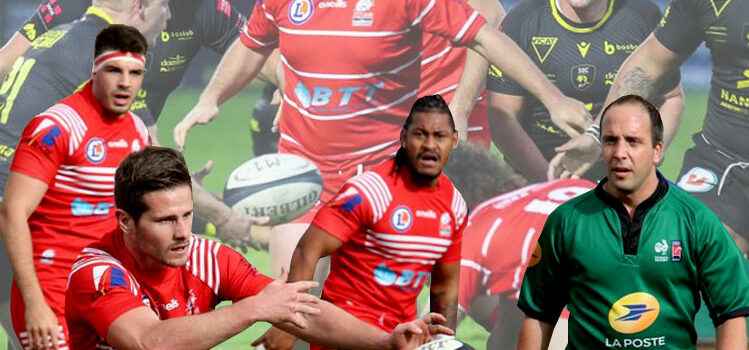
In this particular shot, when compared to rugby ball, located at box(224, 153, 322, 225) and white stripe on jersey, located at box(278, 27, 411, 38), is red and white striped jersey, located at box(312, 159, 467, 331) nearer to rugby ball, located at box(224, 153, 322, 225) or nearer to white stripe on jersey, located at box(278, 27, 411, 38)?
rugby ball, located at box(224, 153, 322, 225)

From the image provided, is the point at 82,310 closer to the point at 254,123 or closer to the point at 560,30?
the point at 254,123

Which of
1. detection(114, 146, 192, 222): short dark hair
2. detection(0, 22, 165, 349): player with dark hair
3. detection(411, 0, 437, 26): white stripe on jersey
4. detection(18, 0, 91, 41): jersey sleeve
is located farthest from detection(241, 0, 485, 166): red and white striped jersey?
detection(114, 146, 192, 222): short dark hair

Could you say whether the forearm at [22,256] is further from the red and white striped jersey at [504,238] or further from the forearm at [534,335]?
the red and white striped jersey at [504,238]

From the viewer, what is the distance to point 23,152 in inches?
197

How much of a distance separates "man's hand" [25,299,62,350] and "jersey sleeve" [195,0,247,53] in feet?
10.4

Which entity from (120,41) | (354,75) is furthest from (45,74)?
(120,41)

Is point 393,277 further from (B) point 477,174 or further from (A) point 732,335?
(B) point 477,174

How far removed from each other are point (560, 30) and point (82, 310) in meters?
5.03

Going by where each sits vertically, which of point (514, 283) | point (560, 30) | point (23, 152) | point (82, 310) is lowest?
point (514, 283)

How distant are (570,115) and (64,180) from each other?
3775 mm

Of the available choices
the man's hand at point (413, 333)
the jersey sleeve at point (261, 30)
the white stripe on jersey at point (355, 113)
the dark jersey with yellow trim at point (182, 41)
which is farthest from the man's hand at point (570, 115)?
the man's hand at point (413, 333)

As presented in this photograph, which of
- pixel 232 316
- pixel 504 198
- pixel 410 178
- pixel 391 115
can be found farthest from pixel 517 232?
pixel 232 316

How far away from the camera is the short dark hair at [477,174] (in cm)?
775

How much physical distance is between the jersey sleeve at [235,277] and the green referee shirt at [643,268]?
112 centimetres
